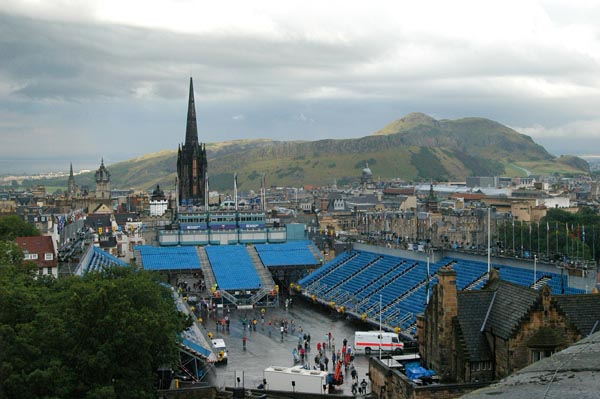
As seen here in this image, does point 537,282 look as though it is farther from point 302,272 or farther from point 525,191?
A: point 525,191

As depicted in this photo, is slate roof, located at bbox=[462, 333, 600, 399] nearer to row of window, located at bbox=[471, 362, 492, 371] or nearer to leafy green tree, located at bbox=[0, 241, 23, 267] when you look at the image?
row of window, located at bbox=[471, 362, 492, 371]

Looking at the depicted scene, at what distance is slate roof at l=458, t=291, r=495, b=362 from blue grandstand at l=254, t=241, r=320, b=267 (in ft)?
186

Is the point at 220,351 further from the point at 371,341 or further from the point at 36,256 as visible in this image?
the point at 36,256

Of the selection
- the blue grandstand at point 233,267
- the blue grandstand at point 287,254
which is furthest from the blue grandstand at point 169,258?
the blue grandstand at point 287,254

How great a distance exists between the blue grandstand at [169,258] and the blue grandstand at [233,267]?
5.93 feet

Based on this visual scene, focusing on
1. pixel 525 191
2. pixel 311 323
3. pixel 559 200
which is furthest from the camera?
pixel 525 191

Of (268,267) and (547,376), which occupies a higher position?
(547,376)

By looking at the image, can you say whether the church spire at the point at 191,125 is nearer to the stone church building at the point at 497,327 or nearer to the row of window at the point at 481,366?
the stone church building at the point at 497,327

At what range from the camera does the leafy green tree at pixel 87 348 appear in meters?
28.4

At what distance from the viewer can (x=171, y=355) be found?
108ft

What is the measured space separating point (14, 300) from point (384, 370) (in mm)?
18952

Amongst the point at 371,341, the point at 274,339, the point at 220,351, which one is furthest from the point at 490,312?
the point at 274,339

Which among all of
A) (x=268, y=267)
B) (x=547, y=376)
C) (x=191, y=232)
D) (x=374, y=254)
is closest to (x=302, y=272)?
(x=268, y=267)

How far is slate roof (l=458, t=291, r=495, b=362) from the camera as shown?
2231cm
